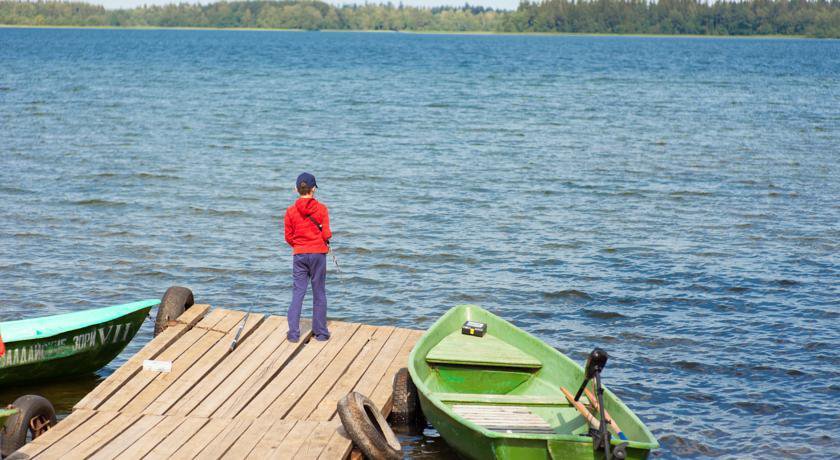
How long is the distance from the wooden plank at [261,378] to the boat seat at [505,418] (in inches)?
84.1

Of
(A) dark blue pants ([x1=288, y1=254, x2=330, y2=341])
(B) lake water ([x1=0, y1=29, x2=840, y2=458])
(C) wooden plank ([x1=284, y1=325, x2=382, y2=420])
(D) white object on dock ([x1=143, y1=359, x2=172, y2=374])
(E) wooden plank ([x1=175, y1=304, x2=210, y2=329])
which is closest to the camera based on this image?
(C) wooden plank ([x1=284, y1=325, x2=382, y2=420])

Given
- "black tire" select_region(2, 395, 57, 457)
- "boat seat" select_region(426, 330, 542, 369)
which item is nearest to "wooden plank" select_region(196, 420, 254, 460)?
"black tire" select_region(2, 395, 57, 457)

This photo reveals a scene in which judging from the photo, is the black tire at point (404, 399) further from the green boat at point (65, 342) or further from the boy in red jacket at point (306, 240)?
the green boat at point (65, 342)

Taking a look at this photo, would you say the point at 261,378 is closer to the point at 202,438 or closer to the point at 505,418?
the point at 202,438

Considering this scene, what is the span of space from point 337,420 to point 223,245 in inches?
442

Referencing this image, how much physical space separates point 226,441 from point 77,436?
4.57ft

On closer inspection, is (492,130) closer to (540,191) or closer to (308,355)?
(540,191)

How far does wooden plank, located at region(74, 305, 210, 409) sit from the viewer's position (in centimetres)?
1015

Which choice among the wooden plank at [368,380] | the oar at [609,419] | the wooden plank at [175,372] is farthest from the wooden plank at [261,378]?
the oar at [609,419]

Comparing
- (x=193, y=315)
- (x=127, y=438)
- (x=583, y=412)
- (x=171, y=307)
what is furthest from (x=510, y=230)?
(x=127, y=438)

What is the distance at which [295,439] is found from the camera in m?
9.46

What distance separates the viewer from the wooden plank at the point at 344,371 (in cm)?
1044

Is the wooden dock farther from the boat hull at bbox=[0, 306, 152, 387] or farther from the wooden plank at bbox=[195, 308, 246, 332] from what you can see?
the boat hull at bbox=[0, 306, 152, 387]

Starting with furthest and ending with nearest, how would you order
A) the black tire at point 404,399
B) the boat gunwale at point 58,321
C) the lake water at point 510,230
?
the lake water at point 510,230 < the boat gunwale at point 58,321 < the black tire at point 404,399
